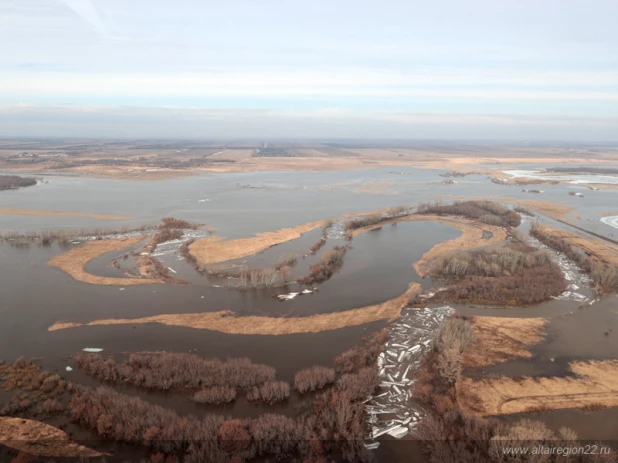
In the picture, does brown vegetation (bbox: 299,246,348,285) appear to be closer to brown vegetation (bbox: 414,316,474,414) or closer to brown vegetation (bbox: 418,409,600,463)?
brown vegetation (bbox: 414,316,474,414)

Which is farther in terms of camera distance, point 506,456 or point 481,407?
point 481,407

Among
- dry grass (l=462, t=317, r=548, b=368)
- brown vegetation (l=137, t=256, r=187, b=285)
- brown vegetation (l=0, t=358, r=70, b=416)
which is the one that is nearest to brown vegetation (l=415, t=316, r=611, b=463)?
dry grass (l=462, t=317, r=548, b=368)

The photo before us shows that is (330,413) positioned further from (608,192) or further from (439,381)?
(608,192)

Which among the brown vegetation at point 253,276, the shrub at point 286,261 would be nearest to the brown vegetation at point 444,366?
the brown vegetation at point 253,276

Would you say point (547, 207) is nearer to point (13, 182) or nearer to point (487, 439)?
point (487, 439)

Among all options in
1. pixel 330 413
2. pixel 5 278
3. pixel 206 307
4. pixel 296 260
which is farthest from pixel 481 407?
pixel 5 278
